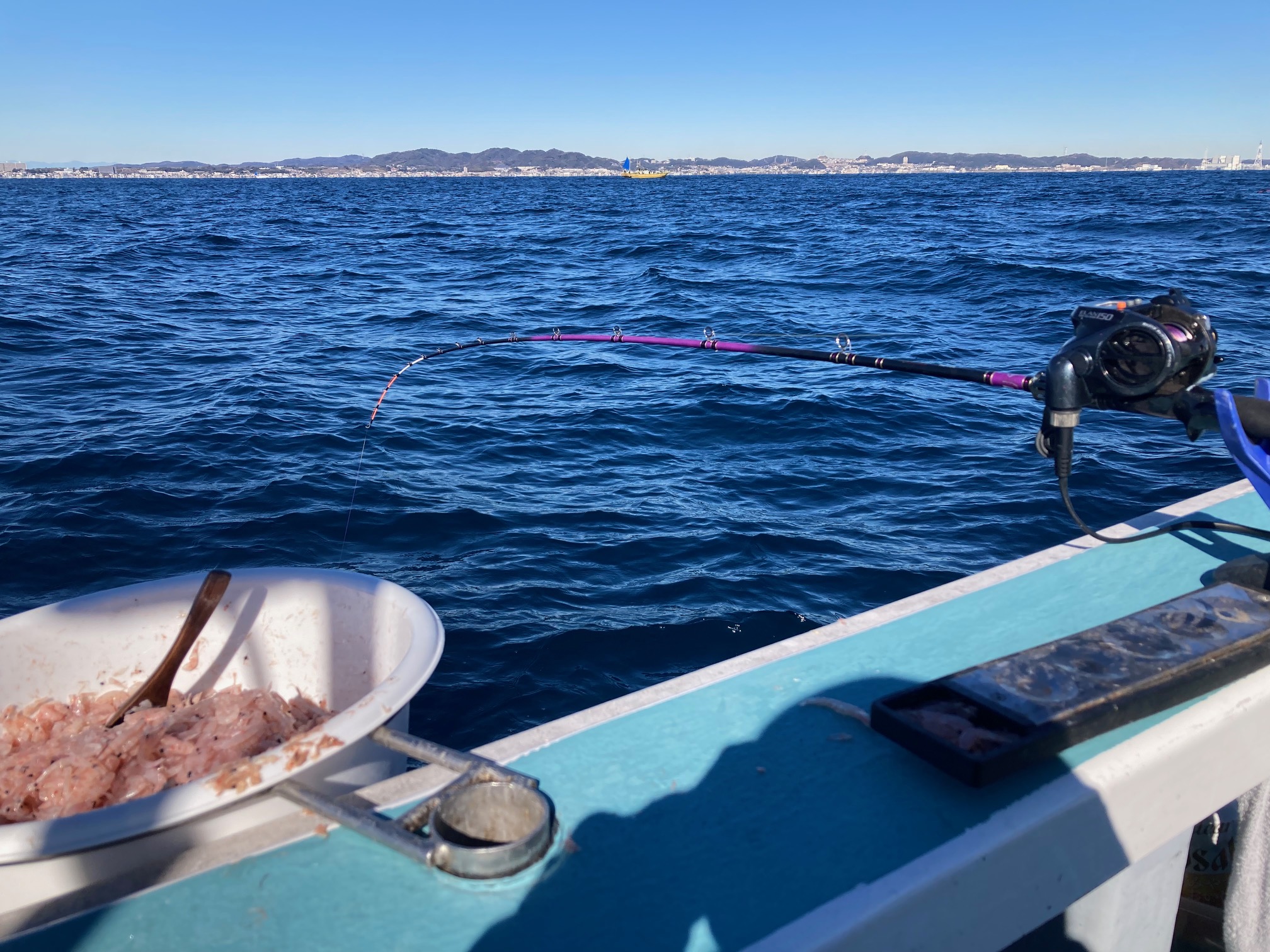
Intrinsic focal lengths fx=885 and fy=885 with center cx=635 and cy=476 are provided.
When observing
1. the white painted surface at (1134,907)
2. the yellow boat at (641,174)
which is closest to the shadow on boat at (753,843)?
the white painted surface at (1134,907)

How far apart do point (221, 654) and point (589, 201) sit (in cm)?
5175

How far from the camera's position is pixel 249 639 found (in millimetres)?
2529

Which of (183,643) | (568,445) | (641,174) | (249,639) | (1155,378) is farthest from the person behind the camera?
(641,174)

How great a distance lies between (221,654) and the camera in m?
2.54

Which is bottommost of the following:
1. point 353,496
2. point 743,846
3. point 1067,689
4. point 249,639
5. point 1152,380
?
point 353,496

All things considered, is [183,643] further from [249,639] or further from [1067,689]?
[1067,689]

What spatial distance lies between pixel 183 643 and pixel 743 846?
5.29ft

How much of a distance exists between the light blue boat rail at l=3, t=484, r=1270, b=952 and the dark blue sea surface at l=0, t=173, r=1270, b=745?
233 centimetres

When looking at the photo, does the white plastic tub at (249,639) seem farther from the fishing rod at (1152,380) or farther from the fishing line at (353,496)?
the fishing line at (353,496)

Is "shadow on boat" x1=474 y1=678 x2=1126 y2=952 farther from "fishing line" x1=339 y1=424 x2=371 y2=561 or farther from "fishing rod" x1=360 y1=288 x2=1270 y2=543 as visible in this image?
"fishing line" x1=339 y1=424 x2=371 y2=561

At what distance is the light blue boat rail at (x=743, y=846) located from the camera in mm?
1299

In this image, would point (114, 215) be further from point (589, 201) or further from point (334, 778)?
point (334, 778)

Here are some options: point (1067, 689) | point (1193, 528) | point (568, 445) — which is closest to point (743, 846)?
point (1067, 689)

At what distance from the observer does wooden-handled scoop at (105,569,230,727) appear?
7.57ft
